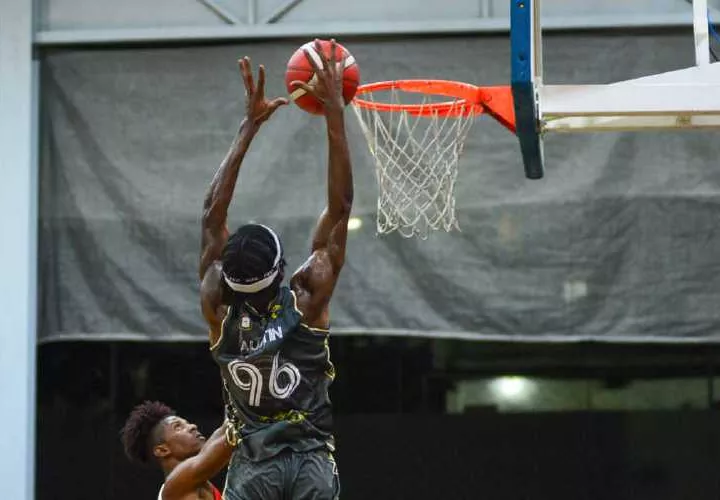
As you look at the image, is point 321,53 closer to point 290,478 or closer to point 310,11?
point 290,478

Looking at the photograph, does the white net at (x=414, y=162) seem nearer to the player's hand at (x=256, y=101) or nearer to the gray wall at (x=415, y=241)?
the gray wall at (x=415, y=241)

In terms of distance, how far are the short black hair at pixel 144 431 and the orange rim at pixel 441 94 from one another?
200 centimetres

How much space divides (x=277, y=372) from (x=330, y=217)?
2.01 feet

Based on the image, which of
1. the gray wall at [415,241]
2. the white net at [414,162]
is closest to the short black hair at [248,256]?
Result: the white net at [414,162]

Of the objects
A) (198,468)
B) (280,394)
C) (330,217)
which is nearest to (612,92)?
(330,217)

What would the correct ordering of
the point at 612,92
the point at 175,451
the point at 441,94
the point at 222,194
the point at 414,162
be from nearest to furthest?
the point at 222,194, the point at 612,92, the point at 175,451, the point at 441,94, the point at 414,162

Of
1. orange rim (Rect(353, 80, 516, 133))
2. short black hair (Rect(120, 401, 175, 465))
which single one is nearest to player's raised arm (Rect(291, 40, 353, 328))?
orange rim (Rect(353, 80, 516, 133))

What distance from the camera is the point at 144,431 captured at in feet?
22.7

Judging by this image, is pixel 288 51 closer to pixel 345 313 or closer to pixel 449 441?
pixel 345 313

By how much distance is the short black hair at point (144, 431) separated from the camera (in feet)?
22.7

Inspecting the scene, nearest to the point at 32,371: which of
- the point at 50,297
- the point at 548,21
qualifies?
the point at 50,297

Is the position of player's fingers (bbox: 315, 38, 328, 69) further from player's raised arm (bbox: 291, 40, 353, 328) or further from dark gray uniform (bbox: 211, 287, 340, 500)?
dark gray uniform (bbox: 211, 287, 340, 500)

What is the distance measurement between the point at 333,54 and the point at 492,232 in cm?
386

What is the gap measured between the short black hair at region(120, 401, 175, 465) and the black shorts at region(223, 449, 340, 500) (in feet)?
5.52
